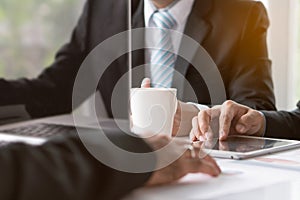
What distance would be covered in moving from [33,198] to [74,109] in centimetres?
31

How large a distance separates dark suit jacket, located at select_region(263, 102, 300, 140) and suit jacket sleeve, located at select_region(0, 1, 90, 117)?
0.64m

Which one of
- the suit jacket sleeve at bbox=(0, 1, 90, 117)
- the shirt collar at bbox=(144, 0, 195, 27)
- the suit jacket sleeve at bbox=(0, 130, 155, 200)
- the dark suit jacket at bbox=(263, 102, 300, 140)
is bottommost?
the dark suit jacket at bbox=(263, 102, 300, 140)

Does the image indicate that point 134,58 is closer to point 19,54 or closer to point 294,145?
point 294,145

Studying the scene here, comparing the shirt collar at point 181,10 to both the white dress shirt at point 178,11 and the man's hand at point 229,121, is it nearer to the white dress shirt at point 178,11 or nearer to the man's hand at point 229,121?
the white dress shirt at point 178,11

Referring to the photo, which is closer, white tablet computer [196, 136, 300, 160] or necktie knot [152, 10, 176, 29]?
white tablet computer [196, 136, 300, 160]

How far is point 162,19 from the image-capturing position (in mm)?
1812

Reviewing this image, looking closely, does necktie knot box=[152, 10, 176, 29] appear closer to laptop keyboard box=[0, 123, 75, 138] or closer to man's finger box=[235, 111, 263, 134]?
man's finger box=[235, 111, 263, 134]

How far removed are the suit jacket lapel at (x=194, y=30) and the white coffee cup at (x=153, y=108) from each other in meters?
0.69

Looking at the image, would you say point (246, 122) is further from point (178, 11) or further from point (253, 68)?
point (178, 11)

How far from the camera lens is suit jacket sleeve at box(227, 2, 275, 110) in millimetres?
1712

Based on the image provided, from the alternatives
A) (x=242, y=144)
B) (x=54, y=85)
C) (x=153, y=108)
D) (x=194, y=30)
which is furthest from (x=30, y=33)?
(x=194, y=30)

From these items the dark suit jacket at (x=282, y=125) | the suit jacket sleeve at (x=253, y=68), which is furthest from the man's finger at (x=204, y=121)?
the suit jacket sleeve at (x=253, y=68)

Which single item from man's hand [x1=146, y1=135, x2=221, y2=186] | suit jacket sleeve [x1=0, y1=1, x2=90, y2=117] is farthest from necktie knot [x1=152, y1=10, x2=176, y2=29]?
man's hand [x1=146, y1=135, x2=221, y2=186]

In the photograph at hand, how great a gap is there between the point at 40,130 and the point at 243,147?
46 cm
